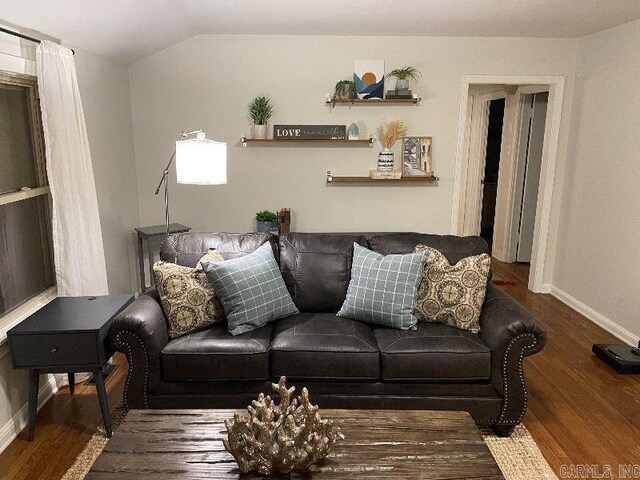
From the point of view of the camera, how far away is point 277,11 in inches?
141

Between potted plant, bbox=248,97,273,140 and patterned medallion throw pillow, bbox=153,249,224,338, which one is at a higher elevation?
potted plant, bbox=248,97,273,140

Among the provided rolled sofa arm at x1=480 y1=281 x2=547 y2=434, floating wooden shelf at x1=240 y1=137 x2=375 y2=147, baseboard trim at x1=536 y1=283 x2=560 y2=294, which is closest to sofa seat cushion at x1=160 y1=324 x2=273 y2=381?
rolled sofa arm at x1=480 y1=281 x2=547 y2=434

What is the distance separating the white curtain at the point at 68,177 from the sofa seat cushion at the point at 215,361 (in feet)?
2.87

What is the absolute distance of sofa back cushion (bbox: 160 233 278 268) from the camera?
9.98 ft

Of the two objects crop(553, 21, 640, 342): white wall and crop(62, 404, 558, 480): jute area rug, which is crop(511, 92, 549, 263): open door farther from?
crop(62, 404, 558, 480): jute area rug

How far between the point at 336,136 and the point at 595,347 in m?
2.71

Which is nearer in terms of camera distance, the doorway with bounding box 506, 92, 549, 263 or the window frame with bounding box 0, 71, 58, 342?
the window frame with bounding box 0, 71, 58, 342

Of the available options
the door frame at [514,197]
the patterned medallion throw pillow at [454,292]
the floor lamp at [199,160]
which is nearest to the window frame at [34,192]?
the floor lamp at [199,160]

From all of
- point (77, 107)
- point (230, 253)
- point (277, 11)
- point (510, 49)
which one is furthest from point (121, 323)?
point (510, 49)

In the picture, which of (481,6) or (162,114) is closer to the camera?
(481,6)

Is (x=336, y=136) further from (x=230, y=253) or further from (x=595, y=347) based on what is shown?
(x=595, y=347)

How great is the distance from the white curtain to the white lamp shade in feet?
1.89

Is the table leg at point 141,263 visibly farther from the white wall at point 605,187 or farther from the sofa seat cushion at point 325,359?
the white wall at point 605,187

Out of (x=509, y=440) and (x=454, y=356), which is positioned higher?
(x=454, y=356)
